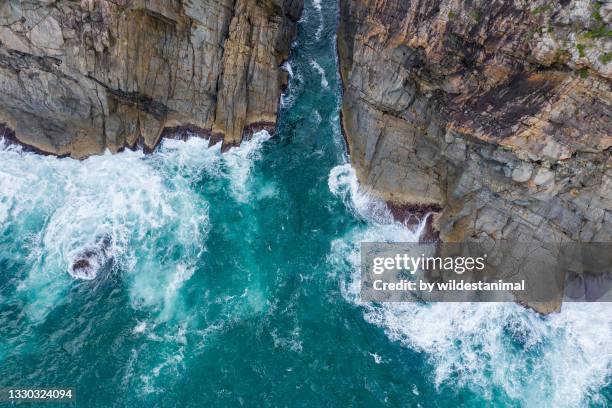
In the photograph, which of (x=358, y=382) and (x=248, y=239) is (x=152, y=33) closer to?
(x=248, y=239)

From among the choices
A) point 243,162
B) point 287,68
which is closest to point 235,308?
point 243,162

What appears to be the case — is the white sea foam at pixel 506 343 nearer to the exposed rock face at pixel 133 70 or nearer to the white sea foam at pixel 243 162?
the white sea foam at pixel 243 162

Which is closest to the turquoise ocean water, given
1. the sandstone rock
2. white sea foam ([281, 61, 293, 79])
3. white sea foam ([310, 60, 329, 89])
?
the sandstone rock

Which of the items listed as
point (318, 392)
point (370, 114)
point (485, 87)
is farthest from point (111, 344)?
point (485, 87)

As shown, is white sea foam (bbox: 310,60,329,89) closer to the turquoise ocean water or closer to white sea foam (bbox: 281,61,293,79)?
white sea foam (bbox: 281,61,293,79)

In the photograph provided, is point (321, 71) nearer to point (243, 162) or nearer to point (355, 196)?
point (243, 162)
